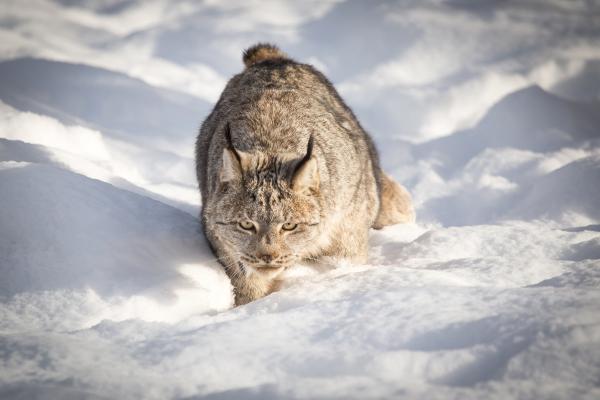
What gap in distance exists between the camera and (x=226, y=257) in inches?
135

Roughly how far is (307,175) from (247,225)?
1.66 feet

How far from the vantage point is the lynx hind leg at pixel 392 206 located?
5074mm

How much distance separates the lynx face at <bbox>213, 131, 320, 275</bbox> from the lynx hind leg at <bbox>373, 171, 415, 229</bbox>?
81.3 inches

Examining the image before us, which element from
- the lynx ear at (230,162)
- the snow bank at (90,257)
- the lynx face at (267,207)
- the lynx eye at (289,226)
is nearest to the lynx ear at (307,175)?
the lynx face at (267,207)

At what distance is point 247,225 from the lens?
9.87 feet

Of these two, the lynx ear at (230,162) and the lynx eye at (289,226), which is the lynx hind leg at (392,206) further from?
the lynx ear at (230,162)

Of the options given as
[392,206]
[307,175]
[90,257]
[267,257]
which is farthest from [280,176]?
[392,206]

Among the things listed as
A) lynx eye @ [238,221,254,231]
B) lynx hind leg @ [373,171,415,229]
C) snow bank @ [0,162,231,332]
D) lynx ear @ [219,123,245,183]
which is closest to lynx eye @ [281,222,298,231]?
lynx eye @ [238,221,254,231]

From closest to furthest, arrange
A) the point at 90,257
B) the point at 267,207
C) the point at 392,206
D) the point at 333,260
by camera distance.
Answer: the point at 267,207
the point at 90,257
the point at 333,260
the point at 392,206

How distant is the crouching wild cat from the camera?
2.97 meters

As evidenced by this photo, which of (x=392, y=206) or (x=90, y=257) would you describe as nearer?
(x=90, y=257)

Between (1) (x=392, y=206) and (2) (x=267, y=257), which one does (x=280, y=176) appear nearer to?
(2) (x=267, y=257)

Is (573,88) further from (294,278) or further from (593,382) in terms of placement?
(593,382)

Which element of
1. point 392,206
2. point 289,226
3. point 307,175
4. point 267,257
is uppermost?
point 392,206
